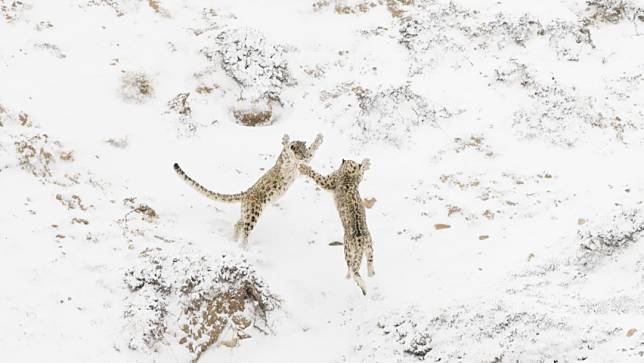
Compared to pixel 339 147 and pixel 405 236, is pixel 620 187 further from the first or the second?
pixel 339 147

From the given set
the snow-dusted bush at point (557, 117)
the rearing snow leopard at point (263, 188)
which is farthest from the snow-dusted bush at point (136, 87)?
the snow-dusted bush at point (557, 117)

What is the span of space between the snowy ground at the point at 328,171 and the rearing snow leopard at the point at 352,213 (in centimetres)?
66

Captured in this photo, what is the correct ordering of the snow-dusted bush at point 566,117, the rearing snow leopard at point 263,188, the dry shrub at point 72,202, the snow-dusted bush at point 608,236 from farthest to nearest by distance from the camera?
1. the snow-dusted bush at point 566,117
2. the rearing snow leopard at point 263,188
3. the dry shrub at point 72,202
4. the snow-dusted bush at point 608,236

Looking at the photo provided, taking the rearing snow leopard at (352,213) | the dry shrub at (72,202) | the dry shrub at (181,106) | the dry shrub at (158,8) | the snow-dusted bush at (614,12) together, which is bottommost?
the dry shrub at (181,106)

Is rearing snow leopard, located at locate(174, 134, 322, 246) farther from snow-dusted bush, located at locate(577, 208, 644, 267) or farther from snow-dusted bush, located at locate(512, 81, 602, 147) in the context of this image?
snow-dusted bush, located at locate(512, 81, 602, 147)

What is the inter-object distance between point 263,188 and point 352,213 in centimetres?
190

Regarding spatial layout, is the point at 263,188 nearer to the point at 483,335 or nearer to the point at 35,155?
the point at 35,155

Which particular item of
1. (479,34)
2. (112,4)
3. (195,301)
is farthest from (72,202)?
(479,34)

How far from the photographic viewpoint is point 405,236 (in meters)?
13.5

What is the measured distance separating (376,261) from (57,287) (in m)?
5.72

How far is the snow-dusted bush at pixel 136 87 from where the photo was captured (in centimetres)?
1590

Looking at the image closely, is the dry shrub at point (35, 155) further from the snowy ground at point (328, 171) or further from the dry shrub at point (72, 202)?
the dry shrub at point (72, 202)

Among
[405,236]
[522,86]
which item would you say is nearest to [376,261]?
[405,236]

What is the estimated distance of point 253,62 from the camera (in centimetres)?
1752
